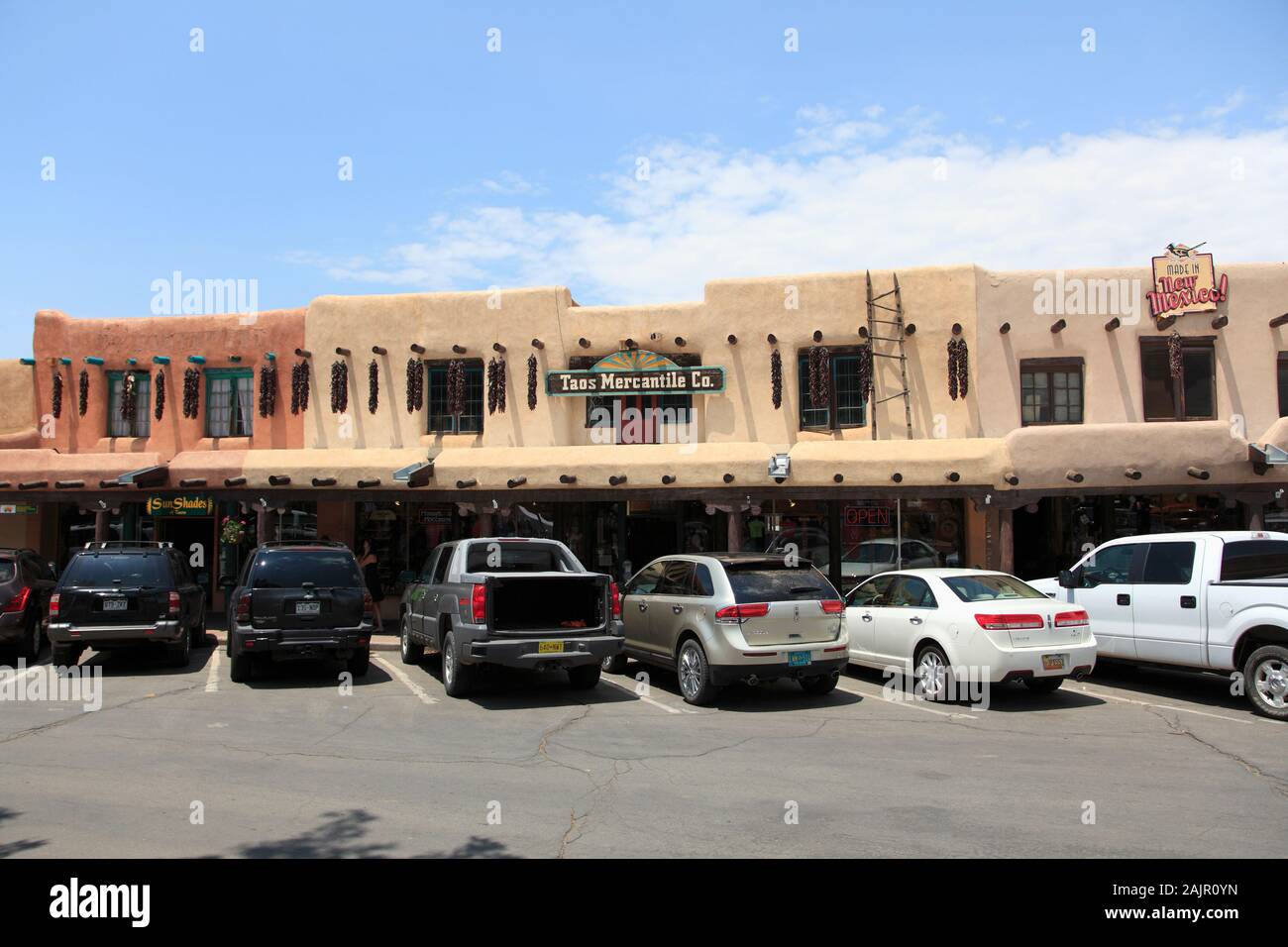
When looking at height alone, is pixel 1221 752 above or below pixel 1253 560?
below

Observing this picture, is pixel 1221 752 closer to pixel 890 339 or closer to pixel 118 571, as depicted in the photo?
pixel 890 339

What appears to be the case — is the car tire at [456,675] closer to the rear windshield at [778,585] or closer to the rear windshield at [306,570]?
the rear windshield at [306,570]

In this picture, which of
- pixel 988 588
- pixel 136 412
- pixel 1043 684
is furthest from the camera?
pixel 136 412

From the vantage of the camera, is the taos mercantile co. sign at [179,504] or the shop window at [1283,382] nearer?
the shop window at [1283,382]

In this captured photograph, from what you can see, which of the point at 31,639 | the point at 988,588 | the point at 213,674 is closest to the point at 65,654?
the point at 31,639

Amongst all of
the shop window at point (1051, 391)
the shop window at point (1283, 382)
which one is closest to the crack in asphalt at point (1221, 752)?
the shop window at point (1051, 391)

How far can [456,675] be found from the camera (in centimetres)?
1138

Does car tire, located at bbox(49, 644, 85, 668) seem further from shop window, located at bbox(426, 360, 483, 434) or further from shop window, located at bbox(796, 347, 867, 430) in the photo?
shop window, located at bbox(796, 347, 867, 430)

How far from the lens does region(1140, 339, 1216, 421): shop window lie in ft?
59.2

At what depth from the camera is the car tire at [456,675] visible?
11328 mm

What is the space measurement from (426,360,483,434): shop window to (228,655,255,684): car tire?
841 cm

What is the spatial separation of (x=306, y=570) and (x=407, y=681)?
2.03 m

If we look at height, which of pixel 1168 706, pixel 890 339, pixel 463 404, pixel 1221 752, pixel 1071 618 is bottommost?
pixel 1168 706

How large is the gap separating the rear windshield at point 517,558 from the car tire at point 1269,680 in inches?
304
